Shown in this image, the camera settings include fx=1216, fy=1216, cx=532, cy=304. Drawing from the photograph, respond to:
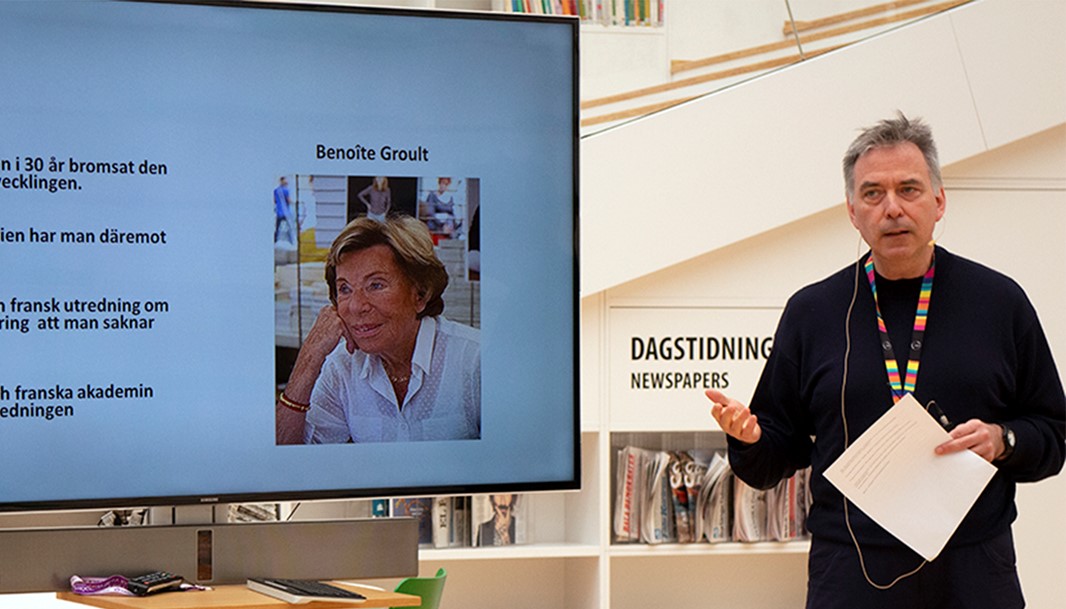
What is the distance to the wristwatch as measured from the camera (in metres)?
2.41

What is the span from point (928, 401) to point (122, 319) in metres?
1.58

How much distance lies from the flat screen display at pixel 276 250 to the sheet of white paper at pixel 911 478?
568 mm

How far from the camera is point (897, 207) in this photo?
2.46 meters

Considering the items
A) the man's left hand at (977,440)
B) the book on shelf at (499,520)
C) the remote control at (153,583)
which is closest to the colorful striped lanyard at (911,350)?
the man's left hand at (977,440)

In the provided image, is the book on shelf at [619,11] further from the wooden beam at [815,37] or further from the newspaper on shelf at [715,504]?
the newspaper on shelf at [715,504]

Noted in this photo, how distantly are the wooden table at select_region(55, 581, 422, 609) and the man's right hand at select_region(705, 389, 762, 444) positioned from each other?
744mm

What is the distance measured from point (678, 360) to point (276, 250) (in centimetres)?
220

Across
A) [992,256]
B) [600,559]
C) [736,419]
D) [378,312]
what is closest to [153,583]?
[378,312]

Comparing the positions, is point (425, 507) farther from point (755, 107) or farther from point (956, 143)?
point (956, 143)

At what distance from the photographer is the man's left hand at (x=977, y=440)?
238cm

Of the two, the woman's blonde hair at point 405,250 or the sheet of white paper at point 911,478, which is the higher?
the woman's blonde hair at point 405,250

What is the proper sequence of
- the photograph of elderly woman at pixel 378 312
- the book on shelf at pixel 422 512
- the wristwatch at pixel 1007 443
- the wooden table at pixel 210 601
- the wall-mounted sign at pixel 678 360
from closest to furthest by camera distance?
the wooden table at pixel 210 601, the photograph of elderly woman at pixel 378 312, the wristwatch at pixel 1007 443, the book on shelf at pixel 422 512, the wall-mounted sign at pixel 678 360

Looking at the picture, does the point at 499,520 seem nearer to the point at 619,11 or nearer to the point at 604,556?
the point at 604,556

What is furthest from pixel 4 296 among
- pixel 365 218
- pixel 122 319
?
pixel 365 218
